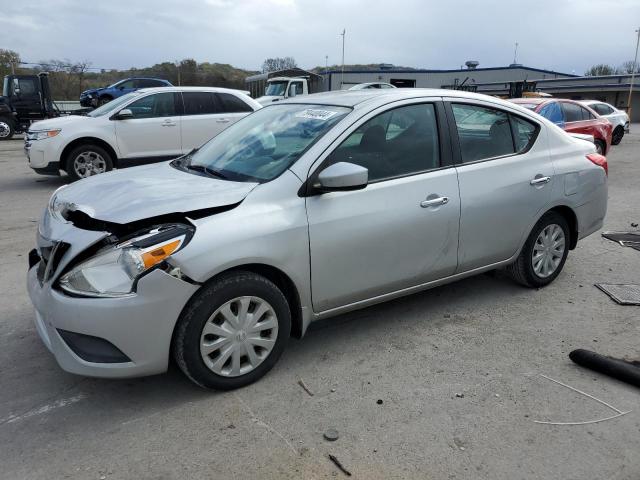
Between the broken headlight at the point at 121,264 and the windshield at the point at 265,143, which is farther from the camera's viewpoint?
the windshield at the point at 265,143

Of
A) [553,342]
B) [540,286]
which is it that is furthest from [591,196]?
[553,342]

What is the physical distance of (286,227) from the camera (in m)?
3.16

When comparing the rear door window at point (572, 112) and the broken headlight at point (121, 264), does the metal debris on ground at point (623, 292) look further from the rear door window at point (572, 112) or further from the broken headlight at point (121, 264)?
the rear door window at point (572, 112)

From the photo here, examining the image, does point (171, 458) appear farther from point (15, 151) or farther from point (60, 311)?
point (15, 151)

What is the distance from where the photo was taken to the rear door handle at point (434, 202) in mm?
3725

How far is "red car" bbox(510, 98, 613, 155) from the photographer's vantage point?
11.7m

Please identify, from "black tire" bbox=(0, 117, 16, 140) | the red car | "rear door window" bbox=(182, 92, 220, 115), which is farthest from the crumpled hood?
"black tire" bbox=(0, 117, 16, 140)

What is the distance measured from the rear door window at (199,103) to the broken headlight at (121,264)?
25.2ft

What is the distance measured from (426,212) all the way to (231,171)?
137 centimetres

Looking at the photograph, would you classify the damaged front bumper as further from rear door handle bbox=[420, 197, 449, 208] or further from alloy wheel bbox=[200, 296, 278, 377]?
rear door handle bbox=[420, 197, 449, 208]

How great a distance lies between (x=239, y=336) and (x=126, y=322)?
64cm

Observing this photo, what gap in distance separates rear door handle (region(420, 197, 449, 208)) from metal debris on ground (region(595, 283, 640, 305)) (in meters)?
2.01

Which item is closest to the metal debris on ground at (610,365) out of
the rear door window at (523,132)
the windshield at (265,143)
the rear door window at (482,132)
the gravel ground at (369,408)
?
the gravel ground at (369,408)

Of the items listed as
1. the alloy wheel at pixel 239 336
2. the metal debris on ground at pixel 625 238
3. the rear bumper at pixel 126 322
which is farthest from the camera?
the metal debris on ground at pixel 625 238
